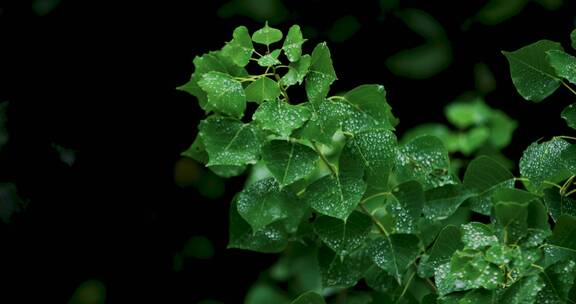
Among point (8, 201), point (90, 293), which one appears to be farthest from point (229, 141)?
point (90, 293)

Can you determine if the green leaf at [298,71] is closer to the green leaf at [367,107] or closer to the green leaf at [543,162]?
the green leaf at [367,107]

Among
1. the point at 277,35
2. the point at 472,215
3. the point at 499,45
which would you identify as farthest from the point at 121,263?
the point at 277,35

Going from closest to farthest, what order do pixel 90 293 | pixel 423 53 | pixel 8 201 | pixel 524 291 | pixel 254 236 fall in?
pixel 524 291
pixel 254 236
pixel 8 201
pixel 90 293
pixel 423 53

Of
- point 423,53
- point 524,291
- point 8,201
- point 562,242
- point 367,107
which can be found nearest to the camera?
point 524,291

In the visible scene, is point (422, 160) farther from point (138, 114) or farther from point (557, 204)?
point (138, 114)

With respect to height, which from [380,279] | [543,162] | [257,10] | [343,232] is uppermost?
[543,162]

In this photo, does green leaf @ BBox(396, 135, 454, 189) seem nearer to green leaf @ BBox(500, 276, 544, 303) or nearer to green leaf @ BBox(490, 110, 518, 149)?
green leaf @ BBox(500, 276, 544, 303)

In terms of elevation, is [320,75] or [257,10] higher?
[320,75]

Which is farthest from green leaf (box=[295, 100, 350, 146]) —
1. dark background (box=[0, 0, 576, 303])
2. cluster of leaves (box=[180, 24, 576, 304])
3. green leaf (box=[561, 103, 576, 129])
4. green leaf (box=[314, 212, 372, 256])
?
dark background (box=[0, 0, 576, 303])
